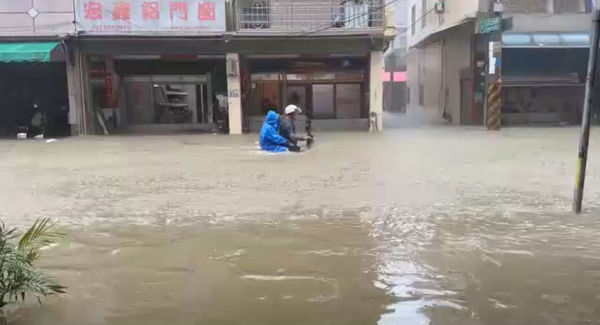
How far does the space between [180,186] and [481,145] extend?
985cm

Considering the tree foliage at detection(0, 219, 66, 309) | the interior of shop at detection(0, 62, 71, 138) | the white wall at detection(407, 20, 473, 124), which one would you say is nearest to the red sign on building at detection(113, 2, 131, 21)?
the interior of shop at detection(0, 62, 71, 138)

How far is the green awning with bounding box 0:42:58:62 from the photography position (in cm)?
1998

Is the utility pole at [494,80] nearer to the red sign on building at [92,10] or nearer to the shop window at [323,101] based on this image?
the shop window at [323,101]

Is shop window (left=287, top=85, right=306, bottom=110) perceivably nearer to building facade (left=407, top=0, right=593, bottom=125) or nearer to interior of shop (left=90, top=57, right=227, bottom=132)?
interior of shop (left=90, top=57, right=227, bottom=132)

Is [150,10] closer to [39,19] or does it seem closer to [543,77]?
[39,19]

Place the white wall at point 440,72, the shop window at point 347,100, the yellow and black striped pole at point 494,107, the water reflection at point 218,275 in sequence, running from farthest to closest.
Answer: the white wall at point 440,72 → the shop window at point 347,100 → the yellow and black striped pole at point 494,107 → the water reflection at point 218,275

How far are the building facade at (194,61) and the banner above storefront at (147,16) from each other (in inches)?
1.3

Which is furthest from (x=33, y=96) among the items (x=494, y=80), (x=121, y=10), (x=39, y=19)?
(x=494, y=80)

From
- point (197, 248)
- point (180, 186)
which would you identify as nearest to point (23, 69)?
point (180, 186)

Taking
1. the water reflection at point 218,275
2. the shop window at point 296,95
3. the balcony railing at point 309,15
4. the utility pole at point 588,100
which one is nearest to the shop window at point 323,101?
the shop window at point 296,95

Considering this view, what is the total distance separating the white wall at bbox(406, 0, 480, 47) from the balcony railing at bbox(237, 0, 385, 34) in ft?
17.7

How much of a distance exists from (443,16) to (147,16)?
14288mm

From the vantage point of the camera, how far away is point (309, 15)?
876 inches

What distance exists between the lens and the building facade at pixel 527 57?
84.1ft
